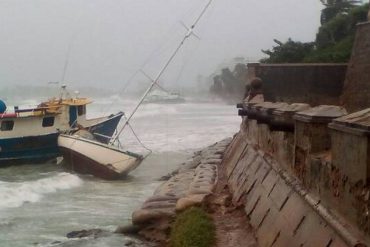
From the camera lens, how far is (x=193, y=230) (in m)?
8.41

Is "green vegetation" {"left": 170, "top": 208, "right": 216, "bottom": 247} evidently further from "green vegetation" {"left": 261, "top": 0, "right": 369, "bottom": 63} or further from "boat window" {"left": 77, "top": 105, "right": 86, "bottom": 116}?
"boat window" {"left": 77, "top": 105, "right": 86, "bottom": 116}

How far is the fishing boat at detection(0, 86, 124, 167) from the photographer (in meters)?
24.4

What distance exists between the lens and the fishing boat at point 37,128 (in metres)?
24.4

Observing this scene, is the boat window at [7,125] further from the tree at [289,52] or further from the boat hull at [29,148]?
the tree at [289,52]

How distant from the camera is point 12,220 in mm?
13141

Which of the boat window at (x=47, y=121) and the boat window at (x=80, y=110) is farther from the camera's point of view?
the boat window at (x=80, y=110)

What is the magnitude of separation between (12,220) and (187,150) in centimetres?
1734

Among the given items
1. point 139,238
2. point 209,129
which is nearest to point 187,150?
point 209,129

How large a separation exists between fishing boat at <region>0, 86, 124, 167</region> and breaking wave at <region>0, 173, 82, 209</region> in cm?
399

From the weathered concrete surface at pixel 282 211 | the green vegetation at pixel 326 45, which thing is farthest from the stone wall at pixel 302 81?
the green vegetation at pixel 326 45

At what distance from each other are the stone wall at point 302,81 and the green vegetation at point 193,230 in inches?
269

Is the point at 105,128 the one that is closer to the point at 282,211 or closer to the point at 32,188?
the point at 32,188

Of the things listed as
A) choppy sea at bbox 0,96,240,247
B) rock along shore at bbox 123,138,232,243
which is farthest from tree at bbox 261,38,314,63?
rock along shore at bbox 123,138,232,243

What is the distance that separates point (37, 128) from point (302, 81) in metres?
13.6
